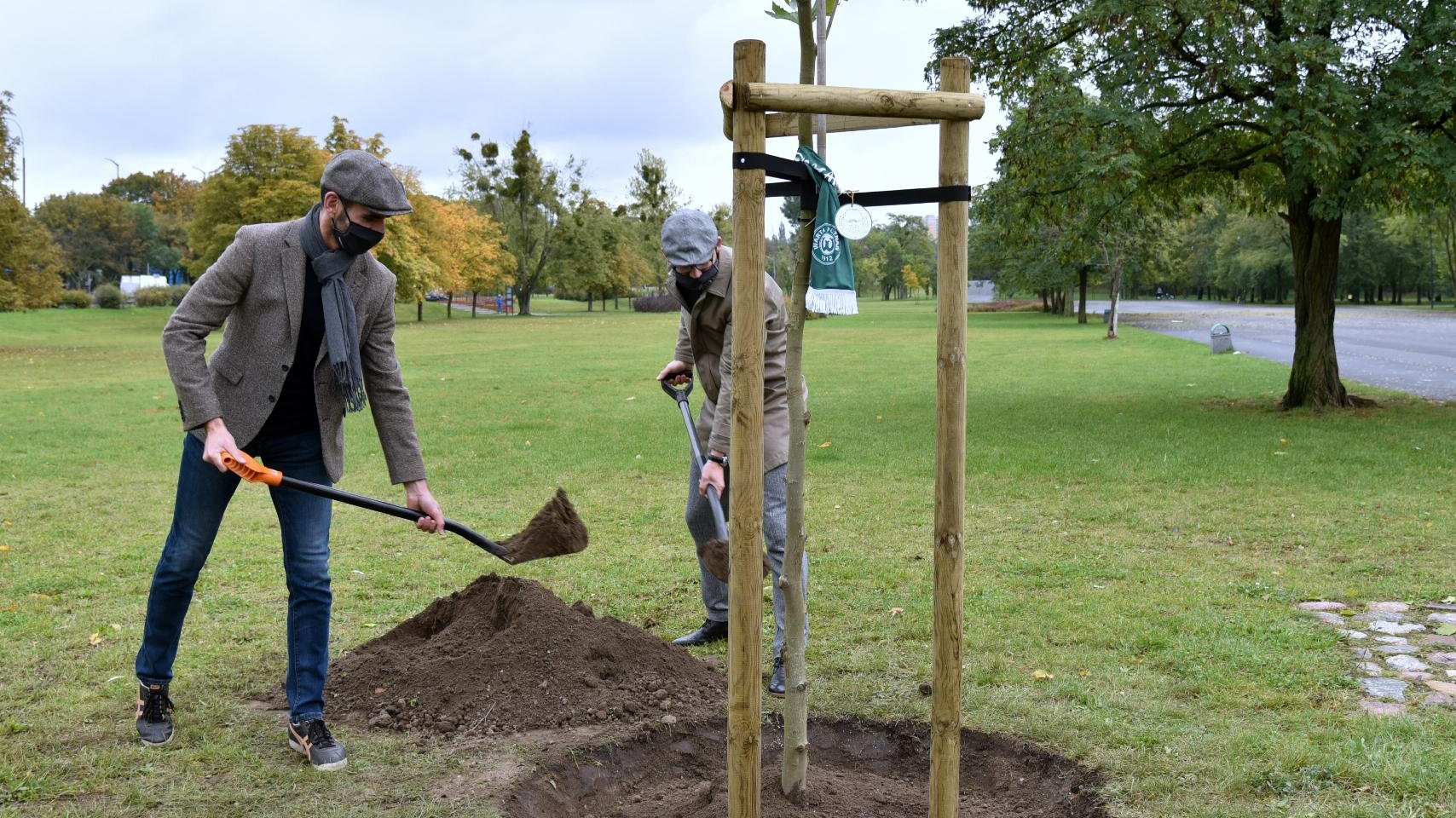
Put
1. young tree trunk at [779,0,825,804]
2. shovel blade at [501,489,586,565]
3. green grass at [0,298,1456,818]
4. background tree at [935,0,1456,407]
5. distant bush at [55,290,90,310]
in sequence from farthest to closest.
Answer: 1. distant bush at [55,290,90,310]
2. background tree at [935,0,1456,407]
3. shovel blade at [501,489,586,565]
4. green grass at [0,298,1456,818]
5. young tree trunk at [779,0,825,804]

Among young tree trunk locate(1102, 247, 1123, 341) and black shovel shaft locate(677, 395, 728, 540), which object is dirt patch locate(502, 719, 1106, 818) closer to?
black shovel shaft locate(677, 395, 728, 540)

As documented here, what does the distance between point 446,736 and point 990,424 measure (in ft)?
35.4

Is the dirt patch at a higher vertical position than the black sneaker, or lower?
lower

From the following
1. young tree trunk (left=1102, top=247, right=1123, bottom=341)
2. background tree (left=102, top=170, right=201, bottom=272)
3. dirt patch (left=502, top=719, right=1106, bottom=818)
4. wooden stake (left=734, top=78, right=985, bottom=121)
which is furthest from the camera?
background tree (left=102, top=170, right=201, bottom=272)

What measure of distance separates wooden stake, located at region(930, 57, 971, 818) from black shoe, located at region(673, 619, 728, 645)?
2.16 meters

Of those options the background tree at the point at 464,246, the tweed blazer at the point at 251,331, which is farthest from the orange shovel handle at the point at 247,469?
the background tree at the point at 464,246

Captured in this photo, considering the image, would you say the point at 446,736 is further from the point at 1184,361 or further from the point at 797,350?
the point at 1184,361

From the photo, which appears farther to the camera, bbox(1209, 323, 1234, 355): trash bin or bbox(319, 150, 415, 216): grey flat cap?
bbox(1209, 323, 1234, 355): trash bin

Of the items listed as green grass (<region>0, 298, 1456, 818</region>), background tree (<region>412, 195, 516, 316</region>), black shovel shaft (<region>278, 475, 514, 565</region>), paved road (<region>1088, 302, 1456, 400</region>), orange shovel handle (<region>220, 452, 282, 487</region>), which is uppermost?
background tree (<region>412, 195, 516, 316</region>)

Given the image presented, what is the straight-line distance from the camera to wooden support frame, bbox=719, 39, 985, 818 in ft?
9.58

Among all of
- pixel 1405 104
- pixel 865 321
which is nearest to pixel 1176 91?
pixel 1405 104

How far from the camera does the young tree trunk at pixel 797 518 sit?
3.38m

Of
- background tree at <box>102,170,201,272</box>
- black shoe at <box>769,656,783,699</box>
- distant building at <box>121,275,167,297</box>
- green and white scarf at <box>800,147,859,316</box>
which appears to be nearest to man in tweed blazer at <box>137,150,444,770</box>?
green and white scarf at <box>800,147,859,316</box>

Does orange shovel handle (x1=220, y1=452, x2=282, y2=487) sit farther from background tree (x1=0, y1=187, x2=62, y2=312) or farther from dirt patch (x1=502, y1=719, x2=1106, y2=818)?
background tree (x1=0, y1=187, x2=62, y2=312)
